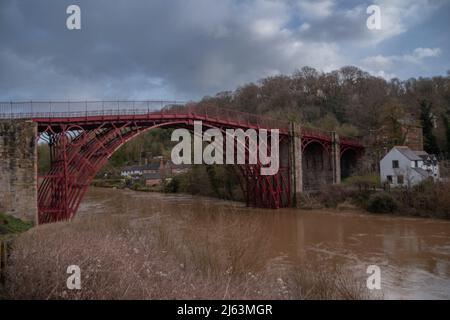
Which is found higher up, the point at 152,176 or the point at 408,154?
the point at 408,154

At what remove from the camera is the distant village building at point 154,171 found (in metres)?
61.3

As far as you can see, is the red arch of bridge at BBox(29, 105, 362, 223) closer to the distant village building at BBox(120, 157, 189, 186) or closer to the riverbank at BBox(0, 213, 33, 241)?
the riverbank at BBox(0, 213, 33, 241)

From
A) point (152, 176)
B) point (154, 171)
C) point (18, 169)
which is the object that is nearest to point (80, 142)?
point (18, 169)

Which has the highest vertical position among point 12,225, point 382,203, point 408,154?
point 408,154

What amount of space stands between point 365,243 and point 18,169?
1596cm

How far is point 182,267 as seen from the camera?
30.6ft

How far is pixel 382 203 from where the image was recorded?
28.3 meters

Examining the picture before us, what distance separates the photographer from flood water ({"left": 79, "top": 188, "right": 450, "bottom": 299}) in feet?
41.4

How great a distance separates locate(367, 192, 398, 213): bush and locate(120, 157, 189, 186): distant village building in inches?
1214

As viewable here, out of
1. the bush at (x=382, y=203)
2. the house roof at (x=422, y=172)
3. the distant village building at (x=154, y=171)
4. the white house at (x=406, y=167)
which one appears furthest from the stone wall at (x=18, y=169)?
the distant village building at (x=154, y=171)

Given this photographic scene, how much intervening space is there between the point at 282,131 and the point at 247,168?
422 cm

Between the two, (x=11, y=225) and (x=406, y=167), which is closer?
(x=11, y=225)

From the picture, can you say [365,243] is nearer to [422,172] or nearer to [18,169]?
[422,172]
